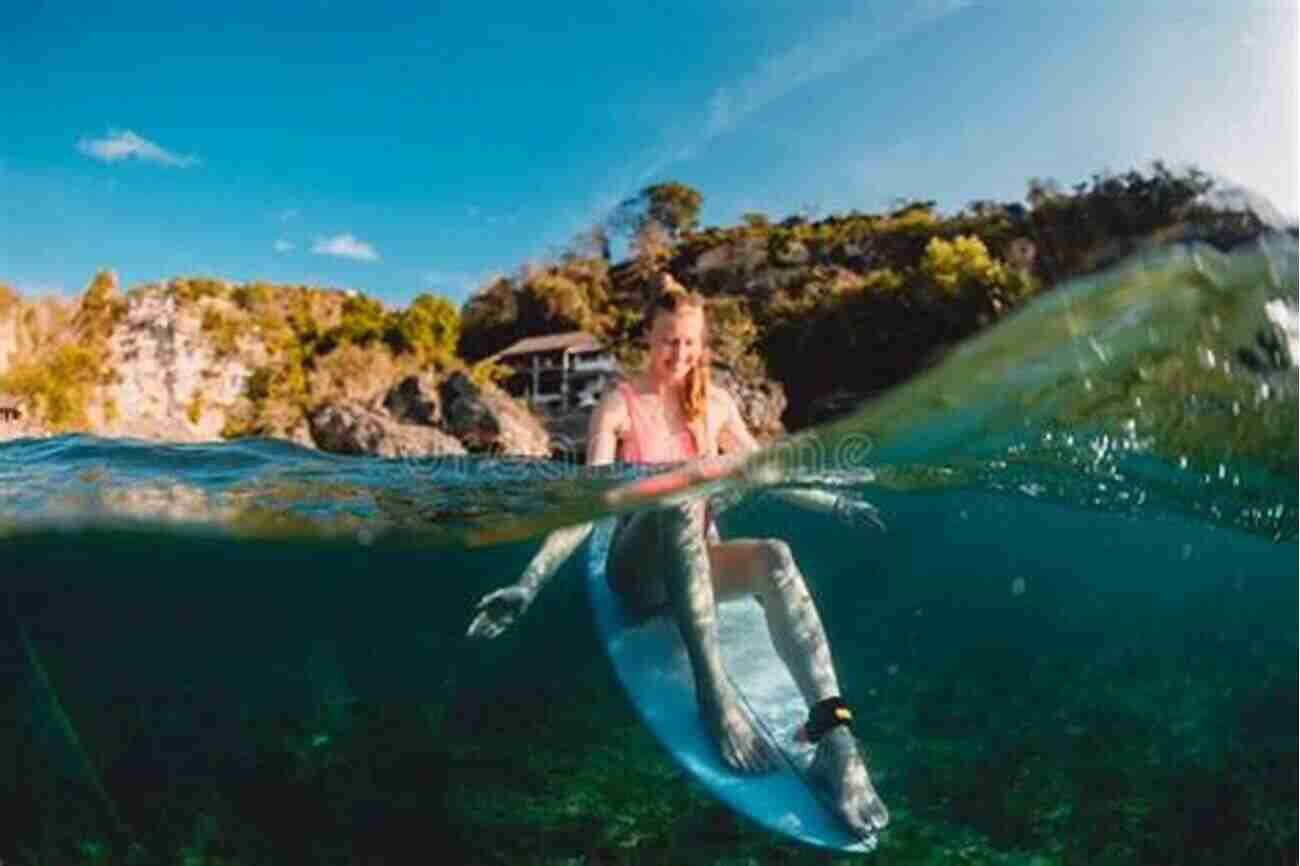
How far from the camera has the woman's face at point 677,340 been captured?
9.40 feet

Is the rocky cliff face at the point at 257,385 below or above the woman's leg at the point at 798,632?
above

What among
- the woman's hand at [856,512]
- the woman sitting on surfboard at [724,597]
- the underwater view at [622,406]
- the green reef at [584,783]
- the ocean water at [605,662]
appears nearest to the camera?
the underwater view at [622,406]

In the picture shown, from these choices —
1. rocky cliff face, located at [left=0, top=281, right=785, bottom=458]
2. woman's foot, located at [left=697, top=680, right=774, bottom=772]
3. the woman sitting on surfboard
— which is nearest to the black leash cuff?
the woman sitting on surfboard

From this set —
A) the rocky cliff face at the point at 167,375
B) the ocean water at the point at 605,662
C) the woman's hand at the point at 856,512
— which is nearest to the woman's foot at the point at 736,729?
the ocean water at the point at 605,662

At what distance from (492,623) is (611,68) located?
2376mm

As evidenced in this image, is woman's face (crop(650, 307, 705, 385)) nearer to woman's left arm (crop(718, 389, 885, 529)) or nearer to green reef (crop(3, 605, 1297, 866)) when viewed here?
woman's left arm (crop(718, 389, 885, 529))

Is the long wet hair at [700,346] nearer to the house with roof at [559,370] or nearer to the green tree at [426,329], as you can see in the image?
the house with roof at [559,370]

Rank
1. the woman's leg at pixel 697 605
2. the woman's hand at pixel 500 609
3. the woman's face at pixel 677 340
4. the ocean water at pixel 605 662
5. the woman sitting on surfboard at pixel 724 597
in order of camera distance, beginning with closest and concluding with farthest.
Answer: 1. the woman's face at pixel 677 340
2. the woman sitting on surfboard at pixel 724 597
3. the woman's leg at pixel 697 605
4. the ocean water at pixel 605 662
5. the woman's hand at pixel 500 609

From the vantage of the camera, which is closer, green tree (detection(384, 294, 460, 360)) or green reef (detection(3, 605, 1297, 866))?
green tree (detection(384, 294, 460, 360))

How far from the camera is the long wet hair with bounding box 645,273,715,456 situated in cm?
285

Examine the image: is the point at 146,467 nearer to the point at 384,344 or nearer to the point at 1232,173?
the point at 384,344

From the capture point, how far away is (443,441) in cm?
325

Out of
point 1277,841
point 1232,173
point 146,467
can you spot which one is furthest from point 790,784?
point 1277,841

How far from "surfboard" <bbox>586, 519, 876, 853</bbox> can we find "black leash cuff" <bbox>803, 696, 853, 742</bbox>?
3 cm
